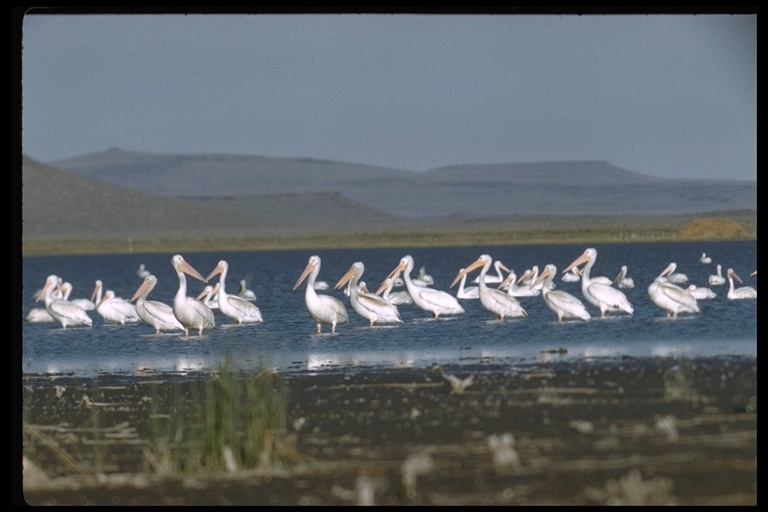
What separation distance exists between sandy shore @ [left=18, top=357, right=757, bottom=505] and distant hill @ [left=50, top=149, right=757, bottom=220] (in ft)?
22.6

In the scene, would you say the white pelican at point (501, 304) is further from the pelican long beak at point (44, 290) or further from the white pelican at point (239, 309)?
the pelican long beak at point (44, 290)

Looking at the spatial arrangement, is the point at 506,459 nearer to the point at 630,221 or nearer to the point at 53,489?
the point at 53,489

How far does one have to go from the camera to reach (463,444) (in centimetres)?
895

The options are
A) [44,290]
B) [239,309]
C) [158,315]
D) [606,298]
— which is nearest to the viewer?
[606,298]

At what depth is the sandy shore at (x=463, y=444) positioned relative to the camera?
7723 millimetres

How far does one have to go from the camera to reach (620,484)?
7598 mm

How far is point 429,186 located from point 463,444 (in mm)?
47634

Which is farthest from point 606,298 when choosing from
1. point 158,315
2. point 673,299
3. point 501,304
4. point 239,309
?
point 158,315

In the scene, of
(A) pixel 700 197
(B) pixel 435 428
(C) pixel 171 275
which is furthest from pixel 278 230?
(B) pixel 435 428

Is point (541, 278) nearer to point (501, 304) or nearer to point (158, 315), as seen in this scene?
point (501, 304)

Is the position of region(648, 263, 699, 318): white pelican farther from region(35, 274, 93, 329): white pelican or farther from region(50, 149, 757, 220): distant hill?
region(35, 274, 93, 329): white pelican

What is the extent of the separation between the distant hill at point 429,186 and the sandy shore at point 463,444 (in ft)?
22.6

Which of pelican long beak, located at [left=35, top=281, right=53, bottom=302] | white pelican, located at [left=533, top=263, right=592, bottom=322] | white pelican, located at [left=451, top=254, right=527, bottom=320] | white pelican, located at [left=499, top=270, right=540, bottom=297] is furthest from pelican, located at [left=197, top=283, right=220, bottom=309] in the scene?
white pelican, located at [left=533, top=263, right=592, bottom=322]
